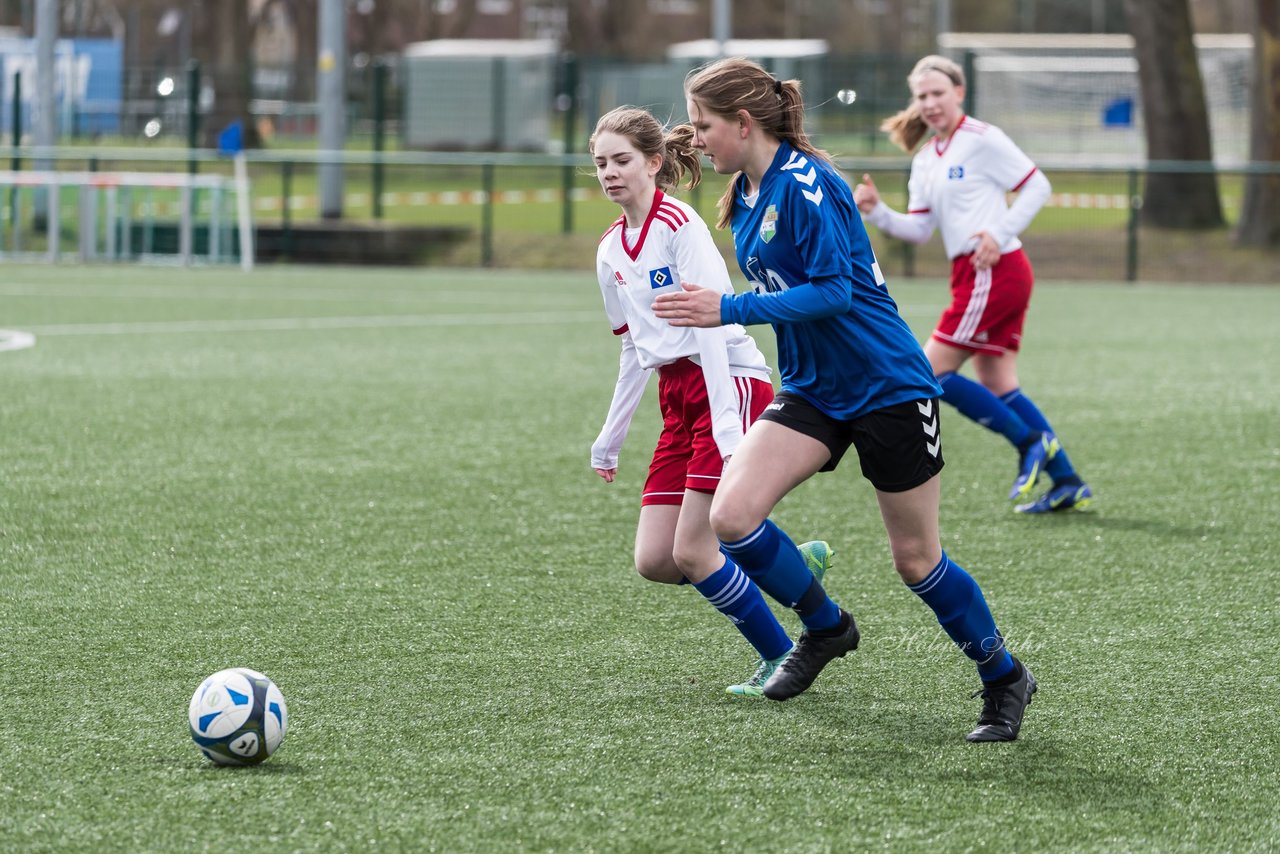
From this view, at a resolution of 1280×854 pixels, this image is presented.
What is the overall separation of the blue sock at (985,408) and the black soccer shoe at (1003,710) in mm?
3342

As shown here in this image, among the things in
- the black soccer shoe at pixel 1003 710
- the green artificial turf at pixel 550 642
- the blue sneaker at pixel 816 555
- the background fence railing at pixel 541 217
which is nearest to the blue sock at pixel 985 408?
the green artificial turf at pixel 550 642

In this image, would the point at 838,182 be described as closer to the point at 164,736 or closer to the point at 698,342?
the point at 698,342

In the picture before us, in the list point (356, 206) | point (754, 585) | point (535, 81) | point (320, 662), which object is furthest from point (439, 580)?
point (535, 81)

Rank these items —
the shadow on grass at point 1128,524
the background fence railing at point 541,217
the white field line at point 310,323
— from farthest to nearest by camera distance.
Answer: the background fence railing at point 541,217, the white field line at point 310,323, the shadow on grass at point 1128,524

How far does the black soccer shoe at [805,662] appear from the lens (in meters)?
4.69

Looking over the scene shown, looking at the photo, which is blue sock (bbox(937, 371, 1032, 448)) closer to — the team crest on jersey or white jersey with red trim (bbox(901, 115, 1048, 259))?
white jersey with red trim (bbox(901, 115, 1048, 259))

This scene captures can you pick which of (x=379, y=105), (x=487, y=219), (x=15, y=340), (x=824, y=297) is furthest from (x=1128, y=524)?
(x=379, y=105)

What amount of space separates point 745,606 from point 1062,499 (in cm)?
318

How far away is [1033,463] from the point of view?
765 cm

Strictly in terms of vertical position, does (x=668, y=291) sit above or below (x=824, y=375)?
above

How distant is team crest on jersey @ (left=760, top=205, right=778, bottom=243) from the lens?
14.0ft

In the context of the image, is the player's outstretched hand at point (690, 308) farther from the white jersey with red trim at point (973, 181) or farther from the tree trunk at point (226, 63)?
the tree trunk at point (226, 63)

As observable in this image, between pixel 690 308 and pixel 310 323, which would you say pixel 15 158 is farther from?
pixel 690 308

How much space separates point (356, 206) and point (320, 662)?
2388cm
